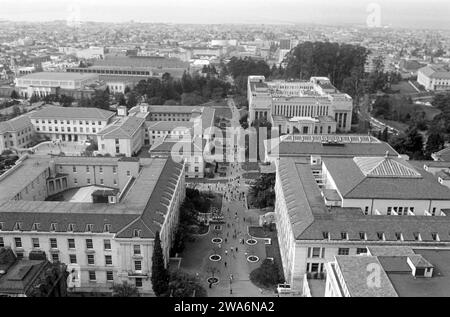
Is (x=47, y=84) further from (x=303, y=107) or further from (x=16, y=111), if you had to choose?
(x=303, y=107)

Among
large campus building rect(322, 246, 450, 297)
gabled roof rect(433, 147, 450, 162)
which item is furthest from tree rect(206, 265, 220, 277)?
gabled roof rect(433, 147, 450, 162)

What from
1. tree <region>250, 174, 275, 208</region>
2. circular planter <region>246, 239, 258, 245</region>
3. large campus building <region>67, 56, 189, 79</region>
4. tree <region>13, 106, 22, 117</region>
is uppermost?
large campus building <region>67, 56, 189, 79</region>

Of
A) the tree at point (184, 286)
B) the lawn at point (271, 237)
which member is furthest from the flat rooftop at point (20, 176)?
the lawn at point (271, 237)

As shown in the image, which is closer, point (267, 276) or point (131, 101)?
point (267, 276)

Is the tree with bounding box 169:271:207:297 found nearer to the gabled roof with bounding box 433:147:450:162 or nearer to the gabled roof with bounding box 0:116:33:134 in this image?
the gabled roof with bounding box 433:147:450:162

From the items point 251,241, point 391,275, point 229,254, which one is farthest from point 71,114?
point 391,275

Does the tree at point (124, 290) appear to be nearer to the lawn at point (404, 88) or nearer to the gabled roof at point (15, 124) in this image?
the gabled roof at point (15, 124)
